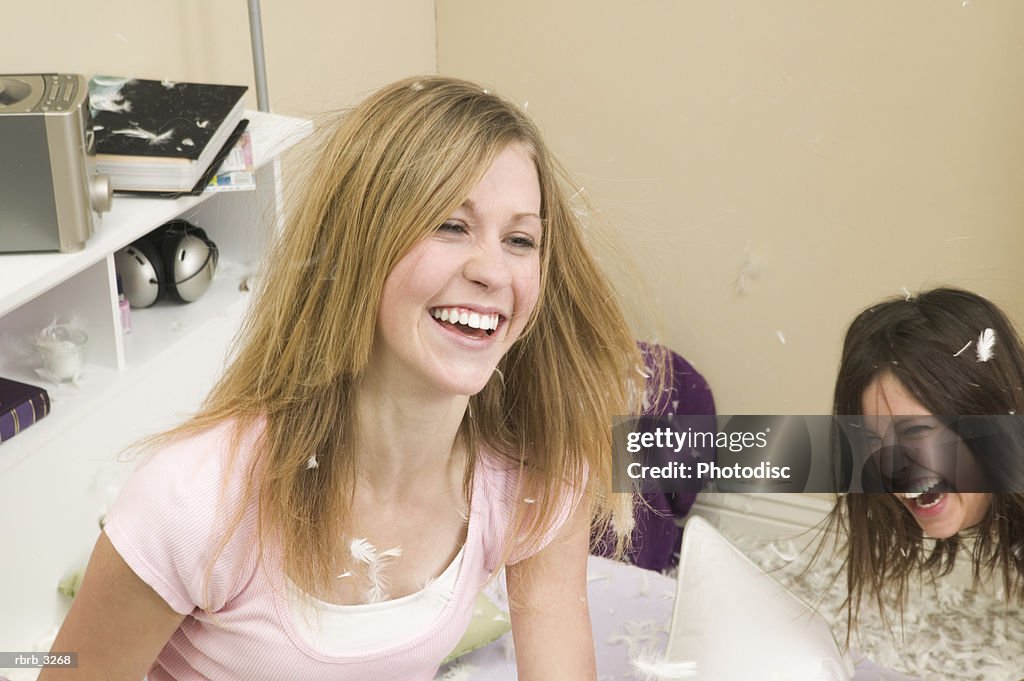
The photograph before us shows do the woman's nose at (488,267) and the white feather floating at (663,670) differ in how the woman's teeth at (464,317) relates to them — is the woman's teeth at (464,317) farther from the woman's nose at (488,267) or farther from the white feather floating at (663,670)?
the white feather floating at (663,670)

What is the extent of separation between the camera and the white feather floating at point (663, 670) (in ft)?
4.40

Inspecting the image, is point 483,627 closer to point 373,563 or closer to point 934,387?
point 373,563

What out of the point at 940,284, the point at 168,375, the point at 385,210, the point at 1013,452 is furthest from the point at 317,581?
the point at 940,284

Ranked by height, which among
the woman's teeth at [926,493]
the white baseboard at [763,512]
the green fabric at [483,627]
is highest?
the woman's teeth at [926,493]

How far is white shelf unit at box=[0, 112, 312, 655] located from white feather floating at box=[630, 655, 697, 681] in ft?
2.03

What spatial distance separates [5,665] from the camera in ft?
4.11

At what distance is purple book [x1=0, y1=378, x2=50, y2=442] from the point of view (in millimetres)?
1224

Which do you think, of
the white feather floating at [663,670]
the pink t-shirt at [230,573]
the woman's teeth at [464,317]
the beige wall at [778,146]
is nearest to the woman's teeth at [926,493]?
the white feather floating at [663,670]

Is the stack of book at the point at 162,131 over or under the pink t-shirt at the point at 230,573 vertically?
over

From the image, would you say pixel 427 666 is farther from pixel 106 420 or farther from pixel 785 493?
pixel 785 493

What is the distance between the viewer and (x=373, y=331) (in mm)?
A: 915

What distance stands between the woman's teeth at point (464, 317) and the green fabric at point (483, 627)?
559 millimetres

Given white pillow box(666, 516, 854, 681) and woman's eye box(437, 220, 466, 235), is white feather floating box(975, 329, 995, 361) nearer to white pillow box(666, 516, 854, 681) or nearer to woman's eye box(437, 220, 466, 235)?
white pillow box(666, 516, 854, 681)

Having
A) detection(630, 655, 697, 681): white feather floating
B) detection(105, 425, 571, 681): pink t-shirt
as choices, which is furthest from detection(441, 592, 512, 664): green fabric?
detection(105, 425, 571, 681): pink t-shirt
